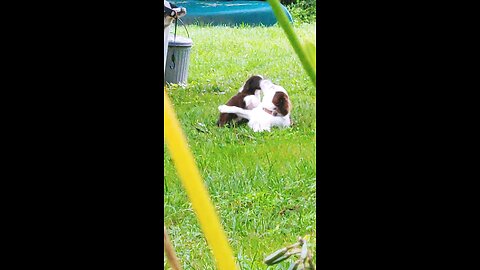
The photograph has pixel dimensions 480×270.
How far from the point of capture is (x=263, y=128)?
0.90m

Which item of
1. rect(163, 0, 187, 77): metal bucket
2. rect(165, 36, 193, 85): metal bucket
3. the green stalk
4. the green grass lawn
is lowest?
the green grass lawn

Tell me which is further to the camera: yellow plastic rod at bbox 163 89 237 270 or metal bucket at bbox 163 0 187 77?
metal bucket at bbox 163 0 187 77

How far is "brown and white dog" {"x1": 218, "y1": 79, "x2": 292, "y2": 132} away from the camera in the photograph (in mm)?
865

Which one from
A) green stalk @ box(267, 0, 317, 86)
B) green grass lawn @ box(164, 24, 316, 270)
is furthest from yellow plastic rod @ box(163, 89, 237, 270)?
green grass lawn @ box(164, 24, 316, 270)

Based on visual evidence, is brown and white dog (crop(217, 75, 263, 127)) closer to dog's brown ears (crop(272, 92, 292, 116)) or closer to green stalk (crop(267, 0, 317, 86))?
dog's brown ears (crop(272, 92, 292, 116))

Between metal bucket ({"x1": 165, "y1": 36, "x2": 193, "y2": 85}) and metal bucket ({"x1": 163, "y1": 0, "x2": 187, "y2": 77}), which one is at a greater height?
metal bucket ({"x1": 163, "y1": 0, "x2": 187, "y2": 77})

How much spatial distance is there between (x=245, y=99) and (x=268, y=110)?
0.03 meters

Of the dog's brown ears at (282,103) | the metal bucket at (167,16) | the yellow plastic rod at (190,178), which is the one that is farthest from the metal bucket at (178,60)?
the yellow plastic rod at (190,178)

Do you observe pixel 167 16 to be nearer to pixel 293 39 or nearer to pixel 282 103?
pixel 282 103

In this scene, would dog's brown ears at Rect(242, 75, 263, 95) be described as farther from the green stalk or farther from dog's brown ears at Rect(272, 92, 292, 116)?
the green stalk

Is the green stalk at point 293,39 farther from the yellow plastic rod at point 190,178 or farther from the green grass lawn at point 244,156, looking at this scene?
the green grass lawn at point 244,156

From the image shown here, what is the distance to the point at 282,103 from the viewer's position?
0.86m

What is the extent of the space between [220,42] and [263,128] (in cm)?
13
